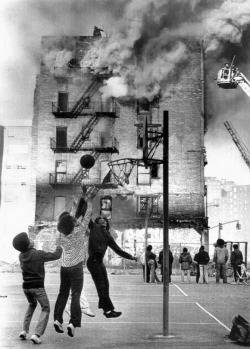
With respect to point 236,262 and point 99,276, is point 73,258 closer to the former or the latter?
point 99,276

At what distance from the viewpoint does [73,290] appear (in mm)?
8531

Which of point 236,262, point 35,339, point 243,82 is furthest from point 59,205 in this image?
point 35,339

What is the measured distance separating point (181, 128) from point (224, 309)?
34.9m

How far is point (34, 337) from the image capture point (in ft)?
26.7

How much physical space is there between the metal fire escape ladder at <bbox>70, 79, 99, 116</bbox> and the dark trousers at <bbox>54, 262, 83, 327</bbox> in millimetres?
39424

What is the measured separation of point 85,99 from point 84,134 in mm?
2857

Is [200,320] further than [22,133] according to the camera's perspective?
No

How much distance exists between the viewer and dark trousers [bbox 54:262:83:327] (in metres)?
8.47

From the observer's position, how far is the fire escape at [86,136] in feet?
154

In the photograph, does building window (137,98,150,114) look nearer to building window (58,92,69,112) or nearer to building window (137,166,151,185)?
building window (137,166,151,185)

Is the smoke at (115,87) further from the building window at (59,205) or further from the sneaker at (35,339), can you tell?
the sneaker at (35,339)

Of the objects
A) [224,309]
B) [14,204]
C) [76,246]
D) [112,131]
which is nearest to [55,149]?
[112,131]

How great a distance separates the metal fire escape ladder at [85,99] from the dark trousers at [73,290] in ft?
129

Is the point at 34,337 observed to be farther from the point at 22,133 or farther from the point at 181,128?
the point at 22,133
